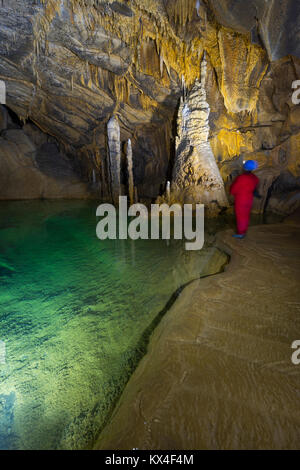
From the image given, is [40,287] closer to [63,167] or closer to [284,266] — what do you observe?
[284,266]

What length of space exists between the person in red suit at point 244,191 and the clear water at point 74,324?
779 mm

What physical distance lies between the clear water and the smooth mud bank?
0.97 feet

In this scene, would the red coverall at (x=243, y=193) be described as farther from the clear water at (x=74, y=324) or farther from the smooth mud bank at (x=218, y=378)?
the smooth mud bank at (x=218, y=378)

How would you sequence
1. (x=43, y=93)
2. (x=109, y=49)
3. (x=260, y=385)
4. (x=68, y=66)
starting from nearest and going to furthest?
1. (x=260, y=385)
2. (x=109, y=49)
3. (x=68, y=66)
4. (x=43, y=93)

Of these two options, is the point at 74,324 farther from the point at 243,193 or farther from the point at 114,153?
the point at 114,153

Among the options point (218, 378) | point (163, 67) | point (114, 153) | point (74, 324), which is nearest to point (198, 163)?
point (163, 67)

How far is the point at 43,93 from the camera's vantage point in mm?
9586

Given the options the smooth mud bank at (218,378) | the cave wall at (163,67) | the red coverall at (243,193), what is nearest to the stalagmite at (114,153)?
the cave wall at (163,67)

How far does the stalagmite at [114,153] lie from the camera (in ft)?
34.7

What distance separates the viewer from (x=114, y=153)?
35.6ft

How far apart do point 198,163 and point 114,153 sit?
439cm

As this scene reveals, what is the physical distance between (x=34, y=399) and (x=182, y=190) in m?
7.52

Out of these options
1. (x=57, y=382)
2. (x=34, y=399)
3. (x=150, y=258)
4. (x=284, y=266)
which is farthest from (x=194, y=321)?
(x=150, y=258)

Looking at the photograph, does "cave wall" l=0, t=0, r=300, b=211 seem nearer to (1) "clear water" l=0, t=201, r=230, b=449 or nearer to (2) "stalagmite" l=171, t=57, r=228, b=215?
(2) "stalagmite" l=171, t=57, r=228, b=215
